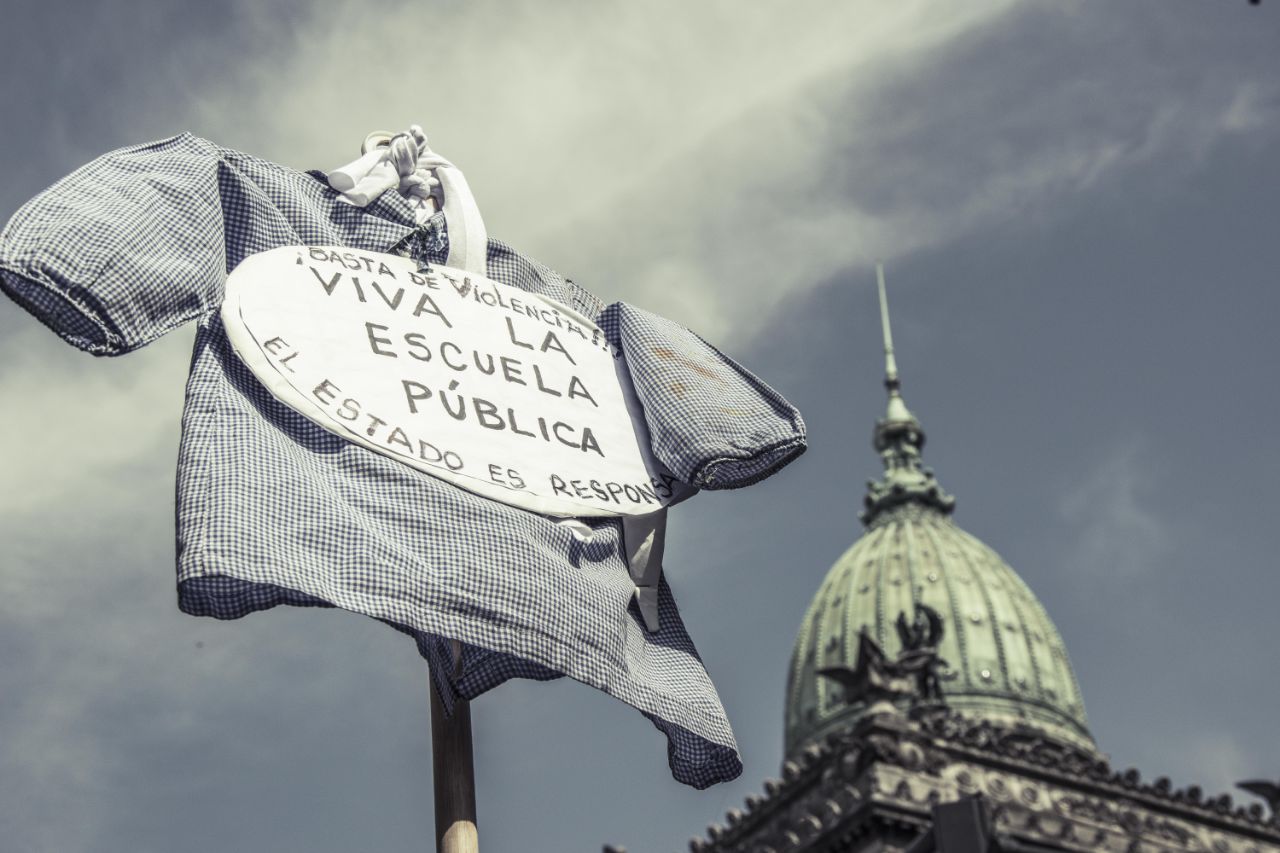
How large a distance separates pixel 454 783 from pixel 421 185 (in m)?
4.62

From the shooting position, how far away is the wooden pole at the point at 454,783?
10961mm

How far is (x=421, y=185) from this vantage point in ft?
46.8

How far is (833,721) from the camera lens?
90438mm

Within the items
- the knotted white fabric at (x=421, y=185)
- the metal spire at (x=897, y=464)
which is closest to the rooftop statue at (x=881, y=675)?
the knotted white fabric at (x=421, y=185)

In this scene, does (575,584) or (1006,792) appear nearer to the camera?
(575,584)

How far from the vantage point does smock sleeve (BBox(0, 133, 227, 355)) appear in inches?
469

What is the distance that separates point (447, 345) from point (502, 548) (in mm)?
1612

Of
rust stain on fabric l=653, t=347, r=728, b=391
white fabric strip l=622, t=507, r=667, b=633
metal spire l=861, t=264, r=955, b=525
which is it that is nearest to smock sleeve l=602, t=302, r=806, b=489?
rust stain on fabric l=653, t=347, r=728, b=391

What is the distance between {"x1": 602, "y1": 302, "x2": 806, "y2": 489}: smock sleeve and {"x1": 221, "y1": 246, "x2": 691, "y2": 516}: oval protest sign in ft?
0.67

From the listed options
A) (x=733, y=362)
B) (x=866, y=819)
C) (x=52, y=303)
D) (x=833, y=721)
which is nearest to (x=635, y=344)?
(x=733, y=362)

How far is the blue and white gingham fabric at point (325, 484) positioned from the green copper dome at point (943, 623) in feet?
235

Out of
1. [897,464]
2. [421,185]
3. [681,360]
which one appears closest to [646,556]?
[681,360]

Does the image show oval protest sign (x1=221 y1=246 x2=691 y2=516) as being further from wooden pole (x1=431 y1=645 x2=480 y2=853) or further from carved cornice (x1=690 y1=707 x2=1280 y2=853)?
carved cornice (x1=690 y1=707 x2=1280 y2=853)

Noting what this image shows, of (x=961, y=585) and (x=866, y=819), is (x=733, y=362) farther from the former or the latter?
(x=961, y=585)
